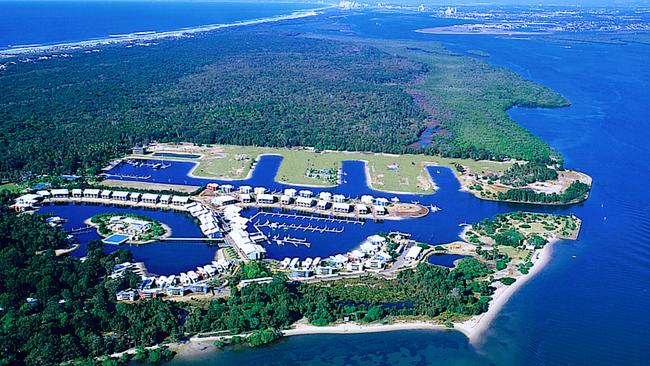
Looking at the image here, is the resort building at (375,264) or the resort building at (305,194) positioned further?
the resort building at (305,194)

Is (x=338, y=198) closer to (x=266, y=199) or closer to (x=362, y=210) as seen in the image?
(x=362, y=210)

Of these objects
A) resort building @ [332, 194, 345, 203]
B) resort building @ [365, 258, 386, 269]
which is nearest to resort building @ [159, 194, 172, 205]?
resort building @ [332, 194, 345, 203]

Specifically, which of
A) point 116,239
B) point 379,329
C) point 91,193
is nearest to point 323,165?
point 91,193

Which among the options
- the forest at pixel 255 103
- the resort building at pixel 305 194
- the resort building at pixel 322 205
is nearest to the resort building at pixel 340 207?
the resort building at pixel 322 205

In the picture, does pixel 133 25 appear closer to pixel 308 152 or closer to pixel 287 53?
pixel 287 53

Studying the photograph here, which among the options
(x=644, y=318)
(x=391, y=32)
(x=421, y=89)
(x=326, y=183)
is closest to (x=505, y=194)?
(x=326, y=183)

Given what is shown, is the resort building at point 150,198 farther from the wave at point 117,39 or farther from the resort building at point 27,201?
the wave at point 117,39
